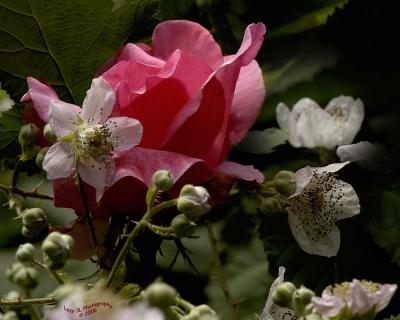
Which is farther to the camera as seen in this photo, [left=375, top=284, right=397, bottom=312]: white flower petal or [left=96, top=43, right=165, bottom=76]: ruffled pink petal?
[left=96, top=43, right=165, bottom=76]: ruffled pink petal

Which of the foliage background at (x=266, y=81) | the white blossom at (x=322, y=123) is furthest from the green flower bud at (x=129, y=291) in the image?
the white blossom at (x=322, y=123)

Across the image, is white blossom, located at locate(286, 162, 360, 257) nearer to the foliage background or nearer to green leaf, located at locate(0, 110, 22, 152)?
the foliage background

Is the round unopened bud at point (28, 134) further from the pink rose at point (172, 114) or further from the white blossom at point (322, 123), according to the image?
the white blossom at point (322, 123)

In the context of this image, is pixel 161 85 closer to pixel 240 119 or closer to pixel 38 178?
pixel 240 119

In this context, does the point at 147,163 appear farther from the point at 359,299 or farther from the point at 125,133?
the point at 359,299

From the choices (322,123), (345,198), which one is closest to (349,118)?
(322,123)

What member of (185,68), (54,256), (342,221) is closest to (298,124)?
(342,221)

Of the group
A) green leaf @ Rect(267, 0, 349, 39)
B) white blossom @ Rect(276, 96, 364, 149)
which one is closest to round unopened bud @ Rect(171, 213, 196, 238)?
white blossom @ Rect(276, 96, 364, 149)

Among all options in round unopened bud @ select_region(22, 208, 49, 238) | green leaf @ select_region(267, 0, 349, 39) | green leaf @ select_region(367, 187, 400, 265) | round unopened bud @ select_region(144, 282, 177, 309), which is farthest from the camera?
green leaf @ select_region(267, 0, 349, 39)
